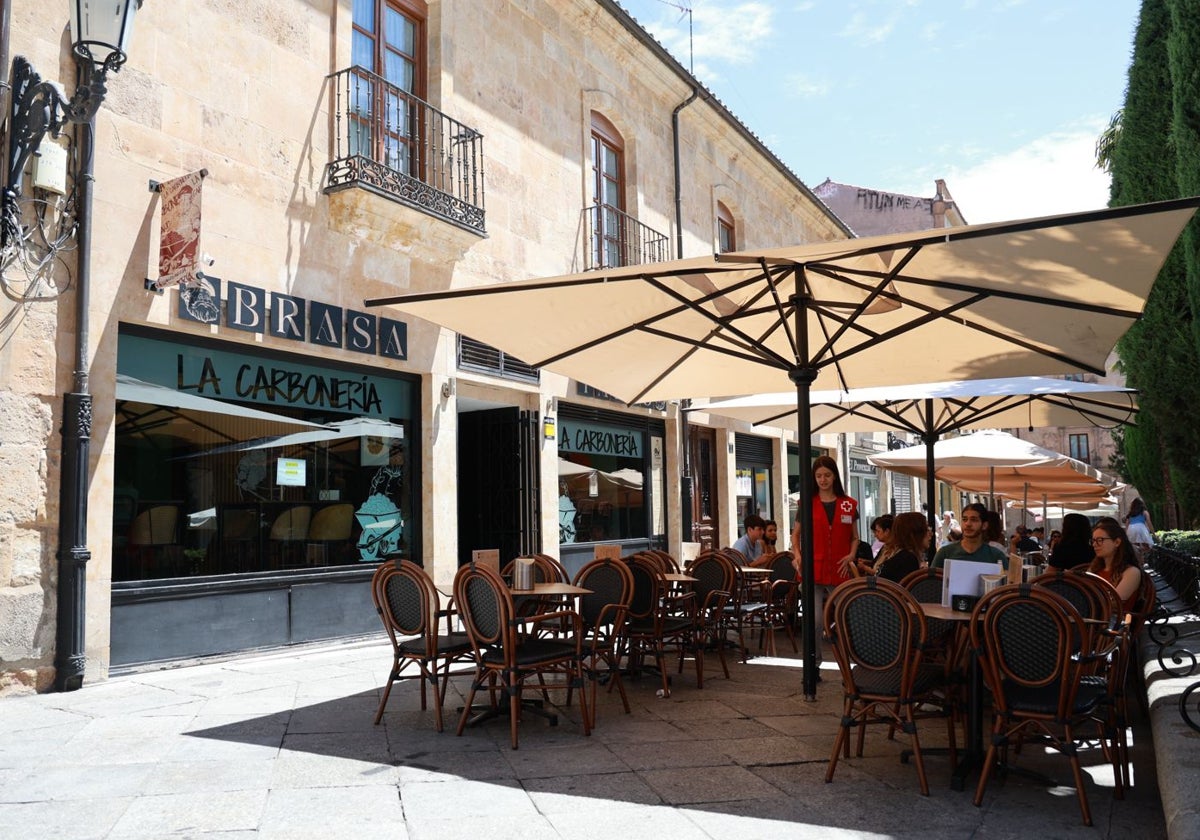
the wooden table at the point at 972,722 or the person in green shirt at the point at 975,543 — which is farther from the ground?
the person in green shirt at the point at 975,543

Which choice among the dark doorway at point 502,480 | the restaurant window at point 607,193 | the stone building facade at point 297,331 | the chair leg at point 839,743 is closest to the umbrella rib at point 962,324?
the chair leg at point 839,743

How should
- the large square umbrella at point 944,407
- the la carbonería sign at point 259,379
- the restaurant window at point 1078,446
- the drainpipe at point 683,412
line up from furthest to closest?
the restaurant window at point 1078,446 < the drainpipe at point 683,412 < the large square umbrella at point 944,407 < the la carbonería sign at point 259,379

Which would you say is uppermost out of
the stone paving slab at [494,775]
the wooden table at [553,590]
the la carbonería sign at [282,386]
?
the la carbonería sign at [282,386]

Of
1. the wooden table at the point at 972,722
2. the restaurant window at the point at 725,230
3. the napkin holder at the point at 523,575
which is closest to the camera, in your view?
the wooden table at the point at 972,722

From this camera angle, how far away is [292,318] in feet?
27.1

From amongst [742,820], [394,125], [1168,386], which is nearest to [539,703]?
[742,820]

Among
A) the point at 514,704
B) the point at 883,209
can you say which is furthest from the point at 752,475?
the point at 883,209

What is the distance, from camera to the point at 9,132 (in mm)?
6348

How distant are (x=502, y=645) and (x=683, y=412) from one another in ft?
31.6

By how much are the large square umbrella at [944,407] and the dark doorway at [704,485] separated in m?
4.07

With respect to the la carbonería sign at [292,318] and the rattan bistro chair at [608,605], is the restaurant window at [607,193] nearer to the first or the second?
the la carbonería sign at [292,318]

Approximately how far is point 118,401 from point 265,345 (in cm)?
135

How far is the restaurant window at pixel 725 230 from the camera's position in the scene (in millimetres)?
17156

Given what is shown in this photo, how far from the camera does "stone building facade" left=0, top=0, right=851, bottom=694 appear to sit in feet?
21.9
